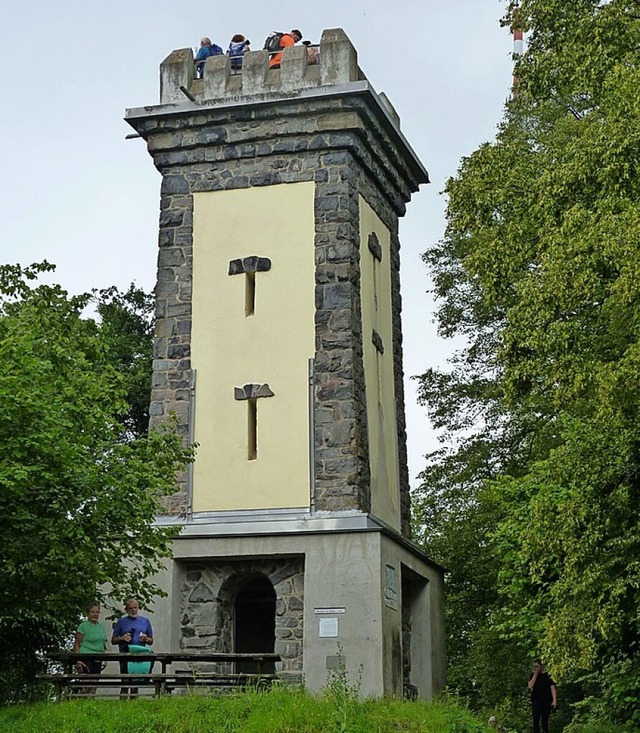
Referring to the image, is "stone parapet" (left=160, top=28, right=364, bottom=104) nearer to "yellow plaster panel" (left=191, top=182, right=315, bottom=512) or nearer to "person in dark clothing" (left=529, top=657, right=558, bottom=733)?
"yellow plaster panel" (left=191, top=182, right=315, bottom=512)

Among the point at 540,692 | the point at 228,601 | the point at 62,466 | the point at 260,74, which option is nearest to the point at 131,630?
the point at 228,601

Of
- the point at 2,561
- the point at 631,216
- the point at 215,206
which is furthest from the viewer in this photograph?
the point at 215,206

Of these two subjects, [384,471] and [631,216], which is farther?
[384,471]

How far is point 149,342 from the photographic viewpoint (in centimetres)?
2462

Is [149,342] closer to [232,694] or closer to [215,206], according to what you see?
[215,206]

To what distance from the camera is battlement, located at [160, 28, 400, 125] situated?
1678cm

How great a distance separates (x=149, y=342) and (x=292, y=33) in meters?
8.51

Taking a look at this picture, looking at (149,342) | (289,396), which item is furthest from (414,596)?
(149,342)

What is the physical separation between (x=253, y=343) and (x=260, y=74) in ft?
12.4

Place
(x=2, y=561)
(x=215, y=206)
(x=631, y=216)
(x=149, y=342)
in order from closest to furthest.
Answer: (x=631, y=216) < (x=2, y=561) < (x=215, y=206) < (x=149, y=342)

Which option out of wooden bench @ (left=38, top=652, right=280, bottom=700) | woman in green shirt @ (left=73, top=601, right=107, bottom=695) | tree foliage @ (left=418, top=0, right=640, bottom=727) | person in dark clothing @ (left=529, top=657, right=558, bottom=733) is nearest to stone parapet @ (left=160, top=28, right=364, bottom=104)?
tree foliage @ (left=418, top=0, right=640, bottom=727)

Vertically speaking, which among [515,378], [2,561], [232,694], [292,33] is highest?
[292,33]

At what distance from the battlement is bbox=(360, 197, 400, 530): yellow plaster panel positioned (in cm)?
174

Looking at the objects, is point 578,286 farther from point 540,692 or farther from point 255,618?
point 255,618
